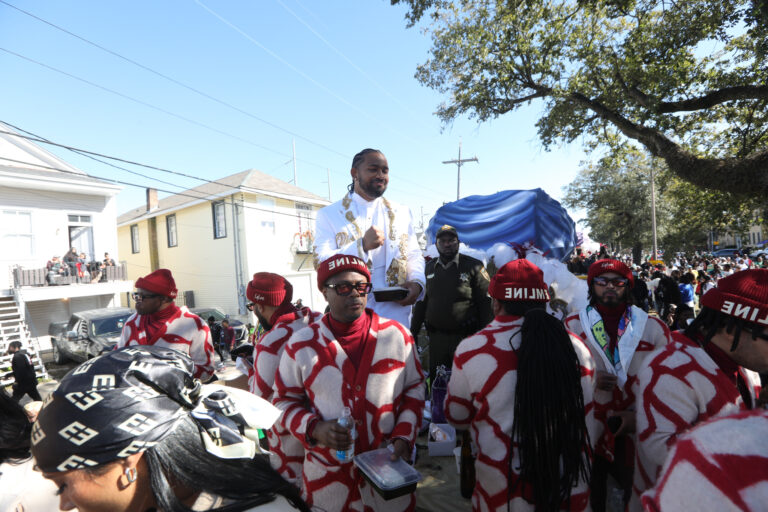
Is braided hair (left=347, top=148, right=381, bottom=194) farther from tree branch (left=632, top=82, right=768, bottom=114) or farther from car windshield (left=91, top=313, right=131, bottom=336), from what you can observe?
car windshield (left=91, top=313, right=131, bottom=336)

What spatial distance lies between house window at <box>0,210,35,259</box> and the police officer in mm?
17393

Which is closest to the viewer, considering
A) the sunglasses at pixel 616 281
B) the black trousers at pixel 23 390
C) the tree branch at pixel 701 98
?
the sunglasses at pixel 616 281

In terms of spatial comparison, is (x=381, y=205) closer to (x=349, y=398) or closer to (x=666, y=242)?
(x=349, y=398)

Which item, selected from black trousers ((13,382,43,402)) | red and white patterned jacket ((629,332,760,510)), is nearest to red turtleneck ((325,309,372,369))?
red and white patterned jacket ((629,332,760,510))

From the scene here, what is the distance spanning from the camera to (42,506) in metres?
1.29

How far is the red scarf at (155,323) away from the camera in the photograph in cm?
342

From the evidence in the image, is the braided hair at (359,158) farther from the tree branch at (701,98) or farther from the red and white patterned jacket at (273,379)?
the tree branch at (701,98)

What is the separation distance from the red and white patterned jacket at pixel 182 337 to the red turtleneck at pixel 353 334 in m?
2.00

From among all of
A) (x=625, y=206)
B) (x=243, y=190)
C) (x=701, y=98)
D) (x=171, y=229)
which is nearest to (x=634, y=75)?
(x=701, y=98)

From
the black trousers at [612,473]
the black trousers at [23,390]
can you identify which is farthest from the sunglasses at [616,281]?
the black trousers at [23,390]

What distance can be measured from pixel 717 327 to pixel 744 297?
196 millimetres

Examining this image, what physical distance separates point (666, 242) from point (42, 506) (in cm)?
3473

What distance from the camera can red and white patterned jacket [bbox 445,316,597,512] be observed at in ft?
6.34

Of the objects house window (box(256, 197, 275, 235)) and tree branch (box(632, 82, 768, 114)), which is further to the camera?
house window (box(256, 197, 275, 235))
